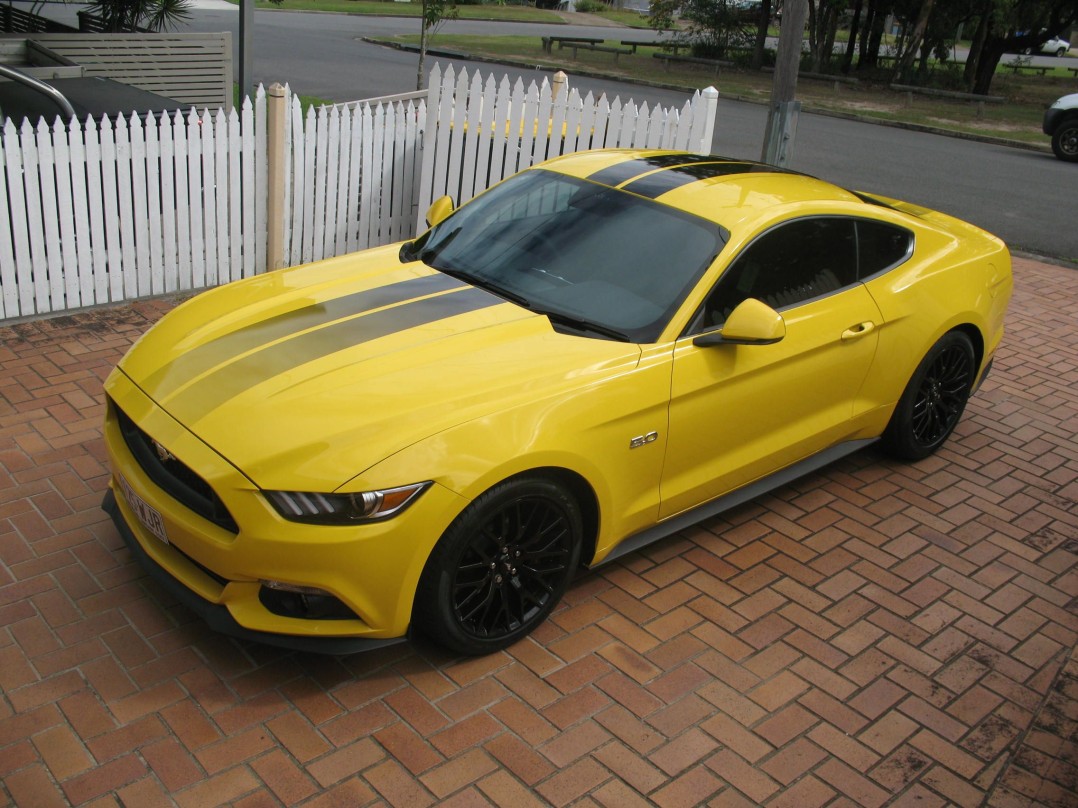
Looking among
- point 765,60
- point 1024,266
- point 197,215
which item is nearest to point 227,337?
point 197,215

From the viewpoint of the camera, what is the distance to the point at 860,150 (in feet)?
57.4

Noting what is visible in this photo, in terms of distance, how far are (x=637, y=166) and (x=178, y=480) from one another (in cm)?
275

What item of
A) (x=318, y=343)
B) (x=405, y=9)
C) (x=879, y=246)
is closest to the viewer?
(x=318, y=343)

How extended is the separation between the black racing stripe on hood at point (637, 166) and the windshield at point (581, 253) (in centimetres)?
9

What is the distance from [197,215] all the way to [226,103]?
687 cm

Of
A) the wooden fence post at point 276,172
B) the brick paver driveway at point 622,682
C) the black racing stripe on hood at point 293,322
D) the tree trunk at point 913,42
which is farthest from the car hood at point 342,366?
the tree trunk at point 913,42

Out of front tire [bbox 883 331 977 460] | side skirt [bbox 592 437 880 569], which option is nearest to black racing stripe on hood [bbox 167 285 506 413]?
side skirt [bbox 592 437 880 569]

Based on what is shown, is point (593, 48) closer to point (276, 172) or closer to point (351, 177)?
point (351, 177)

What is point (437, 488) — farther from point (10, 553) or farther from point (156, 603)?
point (10, 553)

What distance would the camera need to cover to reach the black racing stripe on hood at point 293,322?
13.3ft

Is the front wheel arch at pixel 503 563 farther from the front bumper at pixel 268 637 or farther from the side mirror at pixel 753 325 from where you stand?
the side mirror at pixel 753 325

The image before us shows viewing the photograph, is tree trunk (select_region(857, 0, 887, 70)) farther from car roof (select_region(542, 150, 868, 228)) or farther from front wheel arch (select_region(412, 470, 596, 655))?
front wheel arch (select_region(412, 470, 596, 655))

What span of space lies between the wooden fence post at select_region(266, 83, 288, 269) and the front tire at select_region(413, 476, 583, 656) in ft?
15.4

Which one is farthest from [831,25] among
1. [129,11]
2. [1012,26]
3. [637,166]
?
[637,166]
